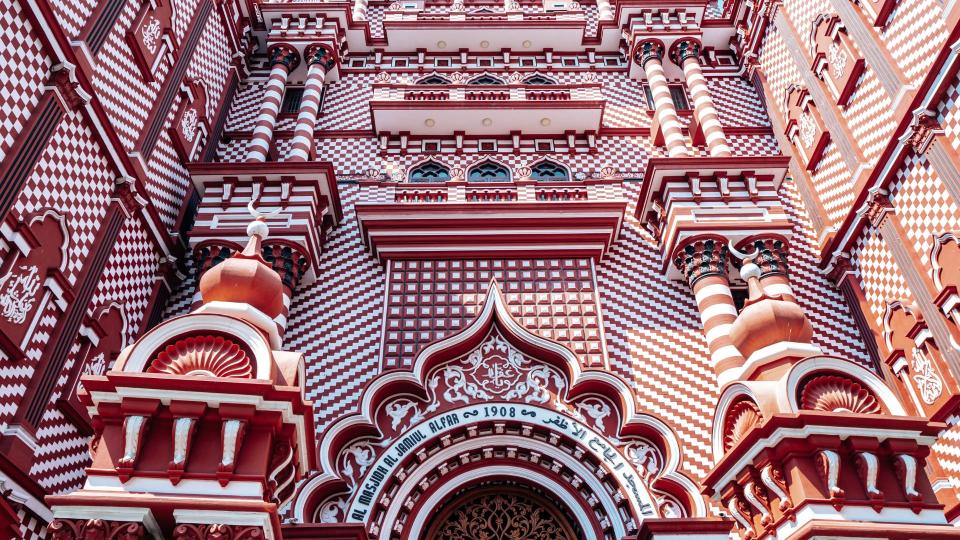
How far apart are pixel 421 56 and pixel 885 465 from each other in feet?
46.4

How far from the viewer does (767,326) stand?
28.1 feet

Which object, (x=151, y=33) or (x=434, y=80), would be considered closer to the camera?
(x=151, y=33)

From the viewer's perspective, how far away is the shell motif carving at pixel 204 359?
7.25 m

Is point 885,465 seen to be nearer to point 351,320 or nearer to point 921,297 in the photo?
point 921,297

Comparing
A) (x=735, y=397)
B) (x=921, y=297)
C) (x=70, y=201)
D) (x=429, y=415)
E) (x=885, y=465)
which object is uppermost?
(x=70, y=201)

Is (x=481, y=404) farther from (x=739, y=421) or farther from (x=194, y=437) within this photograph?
(x=194, y=437)

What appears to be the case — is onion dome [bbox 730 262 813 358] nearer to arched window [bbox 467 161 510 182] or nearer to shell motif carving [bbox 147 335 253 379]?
shell motif carving [bbox 147 335 253 379]

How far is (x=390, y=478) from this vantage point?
10133mm

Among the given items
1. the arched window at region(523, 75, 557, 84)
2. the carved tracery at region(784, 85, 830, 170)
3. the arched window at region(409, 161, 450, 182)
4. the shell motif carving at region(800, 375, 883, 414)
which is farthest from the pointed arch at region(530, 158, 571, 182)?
the shell motif carving at region(800, 375, 883, 414)

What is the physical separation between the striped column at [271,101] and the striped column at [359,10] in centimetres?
271

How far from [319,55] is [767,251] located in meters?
10.8

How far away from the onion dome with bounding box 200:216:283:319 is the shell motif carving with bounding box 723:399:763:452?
5350 mm

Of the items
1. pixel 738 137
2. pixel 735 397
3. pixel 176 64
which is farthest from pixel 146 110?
pixel 738 137

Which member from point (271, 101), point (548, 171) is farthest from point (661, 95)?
point (271, 101)
